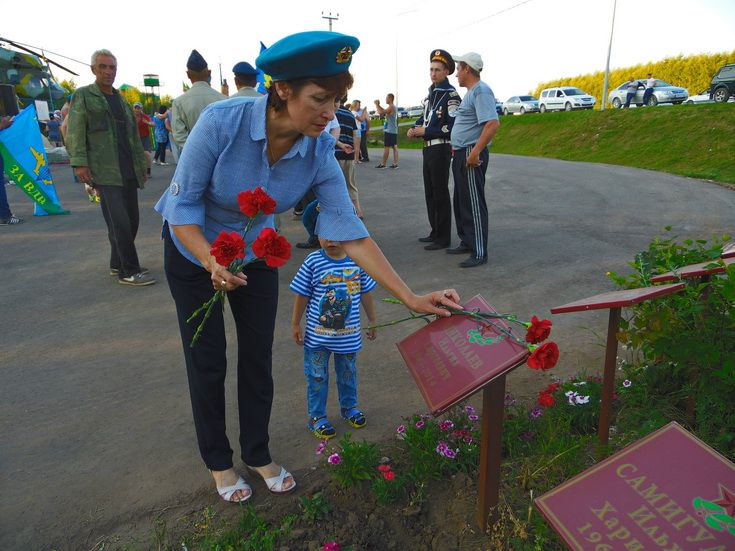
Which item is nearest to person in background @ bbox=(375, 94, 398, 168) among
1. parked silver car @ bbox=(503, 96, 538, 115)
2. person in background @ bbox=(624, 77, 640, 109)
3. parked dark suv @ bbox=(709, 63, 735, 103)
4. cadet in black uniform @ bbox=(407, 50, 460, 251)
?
cadet in black uniform @ bbox=(407, 50, 460, 251)

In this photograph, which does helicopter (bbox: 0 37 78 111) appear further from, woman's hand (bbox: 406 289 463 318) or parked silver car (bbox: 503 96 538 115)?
woman's hand (bbox: 406 289 463 318)

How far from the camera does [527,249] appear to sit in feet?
21.2

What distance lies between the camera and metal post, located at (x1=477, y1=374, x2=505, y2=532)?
6.23ft

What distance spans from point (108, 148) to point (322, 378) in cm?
360

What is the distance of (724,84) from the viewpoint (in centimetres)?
2162

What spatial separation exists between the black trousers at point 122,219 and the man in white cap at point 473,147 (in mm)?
3416

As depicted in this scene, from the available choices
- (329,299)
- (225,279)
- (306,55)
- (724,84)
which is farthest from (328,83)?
(724,84)

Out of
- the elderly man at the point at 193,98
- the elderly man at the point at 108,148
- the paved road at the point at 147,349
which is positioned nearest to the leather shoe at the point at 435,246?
the paved road at the point at 147,349

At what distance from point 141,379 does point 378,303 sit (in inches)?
83.9

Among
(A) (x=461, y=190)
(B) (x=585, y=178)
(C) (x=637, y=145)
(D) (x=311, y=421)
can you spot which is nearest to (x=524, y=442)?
(D) (x=311, y=421)

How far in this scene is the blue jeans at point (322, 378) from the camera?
2.97 metres

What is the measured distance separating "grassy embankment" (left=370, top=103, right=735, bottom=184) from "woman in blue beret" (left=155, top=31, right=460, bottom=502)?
11.7 meters

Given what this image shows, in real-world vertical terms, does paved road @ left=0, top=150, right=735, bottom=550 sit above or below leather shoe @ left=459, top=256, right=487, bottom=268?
below

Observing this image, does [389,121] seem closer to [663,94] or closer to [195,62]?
[195,62]
